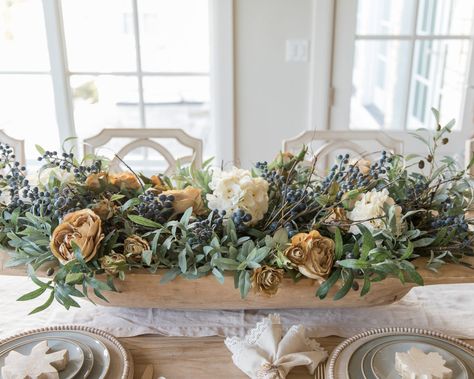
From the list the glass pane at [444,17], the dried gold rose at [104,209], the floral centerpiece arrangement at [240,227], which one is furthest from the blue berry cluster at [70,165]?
the glass pane at [444,17]

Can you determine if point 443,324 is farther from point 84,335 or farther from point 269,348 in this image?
point 84,335

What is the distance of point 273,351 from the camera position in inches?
36.9

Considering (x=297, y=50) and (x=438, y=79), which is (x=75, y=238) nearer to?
(x=297, y=50)

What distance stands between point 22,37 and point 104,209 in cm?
197

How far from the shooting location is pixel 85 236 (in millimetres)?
924

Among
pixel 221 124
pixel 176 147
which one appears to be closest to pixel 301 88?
pixel 221 124

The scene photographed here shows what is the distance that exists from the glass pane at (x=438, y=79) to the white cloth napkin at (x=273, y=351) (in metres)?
1.92

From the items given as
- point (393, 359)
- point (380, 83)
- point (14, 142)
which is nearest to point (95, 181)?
point (393, 359)

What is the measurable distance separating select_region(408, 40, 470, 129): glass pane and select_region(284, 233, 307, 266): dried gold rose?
6.18 ft

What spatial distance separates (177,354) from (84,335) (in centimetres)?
17

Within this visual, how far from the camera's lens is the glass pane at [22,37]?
259cm

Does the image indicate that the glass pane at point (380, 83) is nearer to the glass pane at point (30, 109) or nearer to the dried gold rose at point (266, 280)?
the glass pane at point (30, 109)

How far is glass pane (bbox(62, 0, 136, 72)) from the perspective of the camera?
2.53 metres

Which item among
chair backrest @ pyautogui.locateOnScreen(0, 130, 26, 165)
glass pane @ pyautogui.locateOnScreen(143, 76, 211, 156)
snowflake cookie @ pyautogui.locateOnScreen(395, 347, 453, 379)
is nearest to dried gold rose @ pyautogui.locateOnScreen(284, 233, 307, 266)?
snowflake cookie @ pyautogui.locateOnScreen(395, 347, 453, 379)
